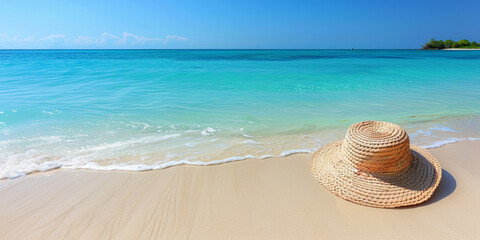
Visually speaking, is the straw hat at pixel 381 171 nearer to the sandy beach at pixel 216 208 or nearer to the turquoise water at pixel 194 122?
the sandy beach at pixel 216 208

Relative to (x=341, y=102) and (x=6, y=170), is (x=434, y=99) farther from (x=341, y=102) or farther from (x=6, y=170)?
(x=6, y=170)

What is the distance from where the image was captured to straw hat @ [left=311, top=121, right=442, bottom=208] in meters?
2.42

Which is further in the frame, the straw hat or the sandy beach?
the straw hat

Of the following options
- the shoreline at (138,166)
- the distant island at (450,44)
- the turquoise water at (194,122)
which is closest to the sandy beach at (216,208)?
the shoreline at (138,166)

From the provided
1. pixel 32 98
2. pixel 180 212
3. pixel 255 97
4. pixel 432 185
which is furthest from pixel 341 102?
pixel 32 98

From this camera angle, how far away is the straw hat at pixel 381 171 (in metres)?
2.42

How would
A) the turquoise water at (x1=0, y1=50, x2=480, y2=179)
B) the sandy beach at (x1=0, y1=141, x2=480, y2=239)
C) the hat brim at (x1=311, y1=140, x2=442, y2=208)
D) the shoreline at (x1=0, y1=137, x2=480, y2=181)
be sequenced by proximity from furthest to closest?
the turquoise water at (x1=0, y1=50, x2=480, y2=179)
the shoreline at (x1=0, y1=137, x2=480, y2=181)
the hat brim at (x1=311, y1=140, x2=442, y2=208)
the sandy beach at (x1=0, y1=141, x2=480, y2=239)

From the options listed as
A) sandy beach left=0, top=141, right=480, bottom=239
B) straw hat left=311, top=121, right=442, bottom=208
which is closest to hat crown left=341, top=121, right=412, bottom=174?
straw hat left=311, top=121, right=442, bottom=208

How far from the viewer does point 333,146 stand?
3.28m

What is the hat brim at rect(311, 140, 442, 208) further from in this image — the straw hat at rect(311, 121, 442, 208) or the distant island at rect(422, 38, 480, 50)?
the distant island at rect(422, 38, 480, 50)

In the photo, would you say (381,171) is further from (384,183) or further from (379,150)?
(379,150)

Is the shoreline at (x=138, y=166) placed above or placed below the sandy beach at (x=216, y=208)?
above

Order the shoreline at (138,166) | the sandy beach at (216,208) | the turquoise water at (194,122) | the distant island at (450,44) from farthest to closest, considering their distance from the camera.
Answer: the distant island at (450,44)
the turquoise water at (194,122)
the shoreline at (138,166)
the sandy beach at (216,208)

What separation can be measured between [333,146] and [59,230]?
3.36 m
